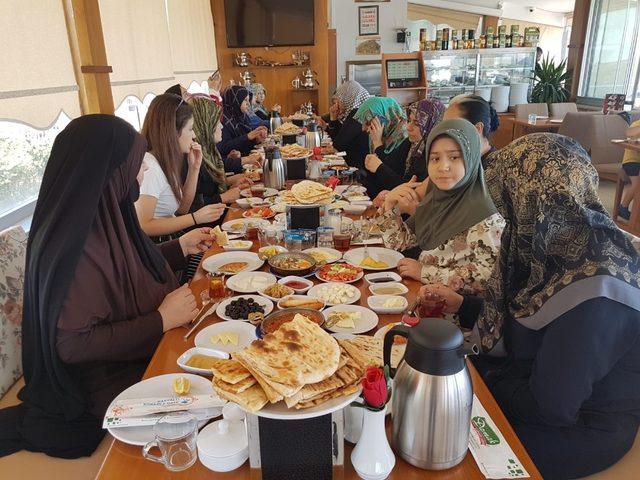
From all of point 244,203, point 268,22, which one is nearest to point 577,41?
point 268,22

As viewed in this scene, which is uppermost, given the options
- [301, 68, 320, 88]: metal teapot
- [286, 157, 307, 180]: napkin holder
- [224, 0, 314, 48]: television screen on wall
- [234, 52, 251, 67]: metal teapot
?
[224, 0, 314, 48]: television screen on wall

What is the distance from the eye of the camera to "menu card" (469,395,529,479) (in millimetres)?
944

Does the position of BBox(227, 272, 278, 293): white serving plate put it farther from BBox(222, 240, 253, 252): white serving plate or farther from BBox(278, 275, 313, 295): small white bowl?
BBox(222, 240, 253, 252): white serving plate

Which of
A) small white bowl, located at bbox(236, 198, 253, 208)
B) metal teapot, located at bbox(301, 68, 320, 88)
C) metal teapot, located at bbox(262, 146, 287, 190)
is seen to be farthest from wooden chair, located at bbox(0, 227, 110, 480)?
metal teapot, located at bbox(301, 68, 320, 88)

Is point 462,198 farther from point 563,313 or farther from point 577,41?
point 577,41

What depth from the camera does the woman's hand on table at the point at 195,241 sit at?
230cm

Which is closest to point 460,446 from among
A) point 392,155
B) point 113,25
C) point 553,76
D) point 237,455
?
point 237,455

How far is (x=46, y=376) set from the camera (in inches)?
58.1

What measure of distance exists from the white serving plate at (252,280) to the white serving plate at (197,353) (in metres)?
0.45

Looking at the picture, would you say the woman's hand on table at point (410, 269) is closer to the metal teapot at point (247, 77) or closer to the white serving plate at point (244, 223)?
the white serving plate at point (244, 223)

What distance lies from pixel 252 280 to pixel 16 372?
37.5 inches

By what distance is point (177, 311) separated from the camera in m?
1.55

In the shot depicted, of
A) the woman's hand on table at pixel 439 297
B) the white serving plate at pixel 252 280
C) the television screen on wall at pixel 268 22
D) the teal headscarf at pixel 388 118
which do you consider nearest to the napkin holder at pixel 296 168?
the teal headscarf at pixel 388 118

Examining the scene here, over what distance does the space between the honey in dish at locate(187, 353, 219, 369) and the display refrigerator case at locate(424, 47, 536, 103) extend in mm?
8089
